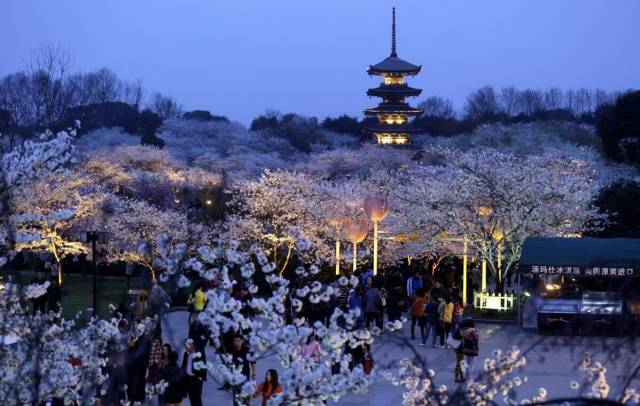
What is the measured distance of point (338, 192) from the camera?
37469mm

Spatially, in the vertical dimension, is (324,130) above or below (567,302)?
above

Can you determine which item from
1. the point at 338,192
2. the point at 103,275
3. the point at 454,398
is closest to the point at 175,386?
the point at 454,398

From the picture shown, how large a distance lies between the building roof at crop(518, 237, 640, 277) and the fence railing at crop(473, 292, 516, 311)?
2.60m

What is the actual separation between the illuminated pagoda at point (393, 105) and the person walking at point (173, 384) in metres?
56.8

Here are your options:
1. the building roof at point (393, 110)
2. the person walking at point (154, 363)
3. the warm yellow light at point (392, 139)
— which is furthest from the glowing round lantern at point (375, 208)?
the building roof at point (393, 110)

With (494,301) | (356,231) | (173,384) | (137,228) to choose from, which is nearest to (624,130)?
(137,228)

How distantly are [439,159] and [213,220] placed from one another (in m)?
21.7

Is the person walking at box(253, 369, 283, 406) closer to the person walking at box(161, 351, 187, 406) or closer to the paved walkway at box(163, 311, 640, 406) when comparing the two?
the person walking at box(161, 351, 187, 406)

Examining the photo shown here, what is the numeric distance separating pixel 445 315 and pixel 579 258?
496 cm

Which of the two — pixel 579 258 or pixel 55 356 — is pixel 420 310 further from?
pixel 55 356

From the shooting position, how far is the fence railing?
26891 millimetres

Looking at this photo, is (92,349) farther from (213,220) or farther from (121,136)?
(121,136)

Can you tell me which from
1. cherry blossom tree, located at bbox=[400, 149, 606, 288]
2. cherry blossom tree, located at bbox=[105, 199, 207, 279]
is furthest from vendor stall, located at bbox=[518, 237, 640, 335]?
cherry blossom tree, located at bbox=[105, 199, 207, 279]

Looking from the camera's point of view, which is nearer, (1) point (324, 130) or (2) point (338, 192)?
(2) point (338, 192)
